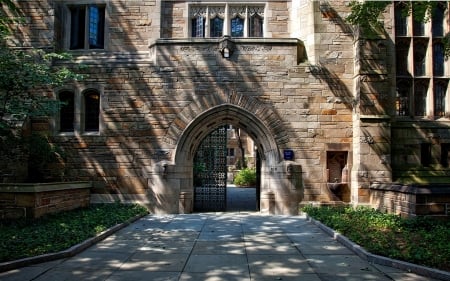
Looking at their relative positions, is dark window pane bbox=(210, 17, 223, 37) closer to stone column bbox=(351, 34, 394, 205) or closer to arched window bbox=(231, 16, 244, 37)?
arched window bbox=(231, 16, 244, 37)

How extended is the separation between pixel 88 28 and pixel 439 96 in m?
11.1

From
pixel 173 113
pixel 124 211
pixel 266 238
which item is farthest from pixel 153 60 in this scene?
pixel 266 238

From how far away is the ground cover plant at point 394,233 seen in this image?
16.3 feet

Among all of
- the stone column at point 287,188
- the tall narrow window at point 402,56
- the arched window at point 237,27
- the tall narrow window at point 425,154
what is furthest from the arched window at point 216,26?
the tall narrow window at point 425,154

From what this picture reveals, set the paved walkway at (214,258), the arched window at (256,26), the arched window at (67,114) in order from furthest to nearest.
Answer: the arched window at (256,26) → the arched window at (67,114) → the paved walkway at (214,258)

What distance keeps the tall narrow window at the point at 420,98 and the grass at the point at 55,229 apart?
849 centimetres

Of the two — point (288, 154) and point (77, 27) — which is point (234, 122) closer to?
point (288, 154)

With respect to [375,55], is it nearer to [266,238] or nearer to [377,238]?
[377,238]

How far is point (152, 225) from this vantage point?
26.2 feet

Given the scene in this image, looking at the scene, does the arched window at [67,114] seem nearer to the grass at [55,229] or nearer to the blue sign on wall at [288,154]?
the grass at [55,229]

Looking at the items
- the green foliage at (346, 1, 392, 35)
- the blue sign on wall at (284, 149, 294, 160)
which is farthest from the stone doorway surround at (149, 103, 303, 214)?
the green foliage at (346, 1, 392, 35)

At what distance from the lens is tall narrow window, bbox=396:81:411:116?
32.7 ft

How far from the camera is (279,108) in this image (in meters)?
9.69

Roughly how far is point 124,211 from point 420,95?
29.7 feet
